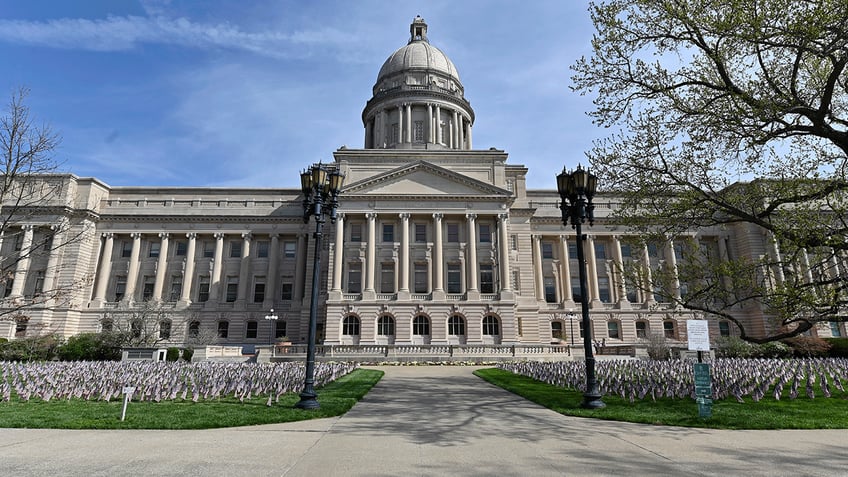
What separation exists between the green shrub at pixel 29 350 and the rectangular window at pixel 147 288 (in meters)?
17.3

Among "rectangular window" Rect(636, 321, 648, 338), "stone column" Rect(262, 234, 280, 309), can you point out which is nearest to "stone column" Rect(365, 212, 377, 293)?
"stone column" Rect(262, 234, 280, 309)

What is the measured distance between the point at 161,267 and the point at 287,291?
1424cm

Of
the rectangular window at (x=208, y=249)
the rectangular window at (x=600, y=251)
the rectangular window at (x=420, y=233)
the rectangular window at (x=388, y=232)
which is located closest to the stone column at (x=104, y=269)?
the rectangular window at (x=208, y=249)

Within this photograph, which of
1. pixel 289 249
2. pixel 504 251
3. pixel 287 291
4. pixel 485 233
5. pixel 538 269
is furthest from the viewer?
pixel 289 249

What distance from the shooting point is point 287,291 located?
2051 inches

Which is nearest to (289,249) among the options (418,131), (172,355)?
(172,355)

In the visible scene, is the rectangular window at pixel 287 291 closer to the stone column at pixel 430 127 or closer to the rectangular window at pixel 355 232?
the rectangular window at pixel 355 232

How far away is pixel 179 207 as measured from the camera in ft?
179

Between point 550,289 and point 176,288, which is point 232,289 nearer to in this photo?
point 176,288

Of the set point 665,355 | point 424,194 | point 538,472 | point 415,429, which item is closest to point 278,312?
point 424,194

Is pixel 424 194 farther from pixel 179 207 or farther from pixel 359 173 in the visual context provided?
pixel 179 207

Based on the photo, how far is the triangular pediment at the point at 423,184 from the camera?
4581cm

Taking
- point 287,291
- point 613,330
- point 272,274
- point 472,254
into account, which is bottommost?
point 613,330

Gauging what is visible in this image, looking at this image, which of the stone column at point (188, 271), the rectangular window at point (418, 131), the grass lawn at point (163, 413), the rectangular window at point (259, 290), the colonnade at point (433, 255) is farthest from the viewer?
the rectangular window at point (418, 131)
